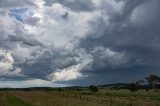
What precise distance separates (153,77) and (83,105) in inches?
4400

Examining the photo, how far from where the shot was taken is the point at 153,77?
506 feet

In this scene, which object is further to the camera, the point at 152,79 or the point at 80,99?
the point at 152,79

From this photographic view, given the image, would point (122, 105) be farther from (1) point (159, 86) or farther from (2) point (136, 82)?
(1) point (159, 86)

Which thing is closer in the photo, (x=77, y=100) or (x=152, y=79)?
(x=77, y=100)

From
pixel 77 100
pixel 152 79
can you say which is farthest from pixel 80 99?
pixel 152 79

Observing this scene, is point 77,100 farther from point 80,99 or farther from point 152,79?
point 152,79

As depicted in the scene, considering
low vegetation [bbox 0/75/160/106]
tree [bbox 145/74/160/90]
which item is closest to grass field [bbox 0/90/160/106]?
low vegetation [bbox 0/75/160/106]

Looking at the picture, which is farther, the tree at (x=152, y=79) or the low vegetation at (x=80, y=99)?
the tree at (x=152, y=79)

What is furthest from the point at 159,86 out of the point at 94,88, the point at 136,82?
the point at 94,88

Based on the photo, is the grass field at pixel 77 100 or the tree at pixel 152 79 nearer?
the grass field at pixel 77 100

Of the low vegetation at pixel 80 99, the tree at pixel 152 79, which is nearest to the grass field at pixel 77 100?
the low vegetation at pixel 80 99

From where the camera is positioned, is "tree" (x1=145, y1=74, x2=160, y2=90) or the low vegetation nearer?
the low vegetation

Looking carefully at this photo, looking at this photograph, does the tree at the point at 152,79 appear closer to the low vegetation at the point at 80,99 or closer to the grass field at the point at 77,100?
the low vegetation at the point at 80,99

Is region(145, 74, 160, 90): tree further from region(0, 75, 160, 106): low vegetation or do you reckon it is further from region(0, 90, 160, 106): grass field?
region(0, 90, 160, 106): grass field
